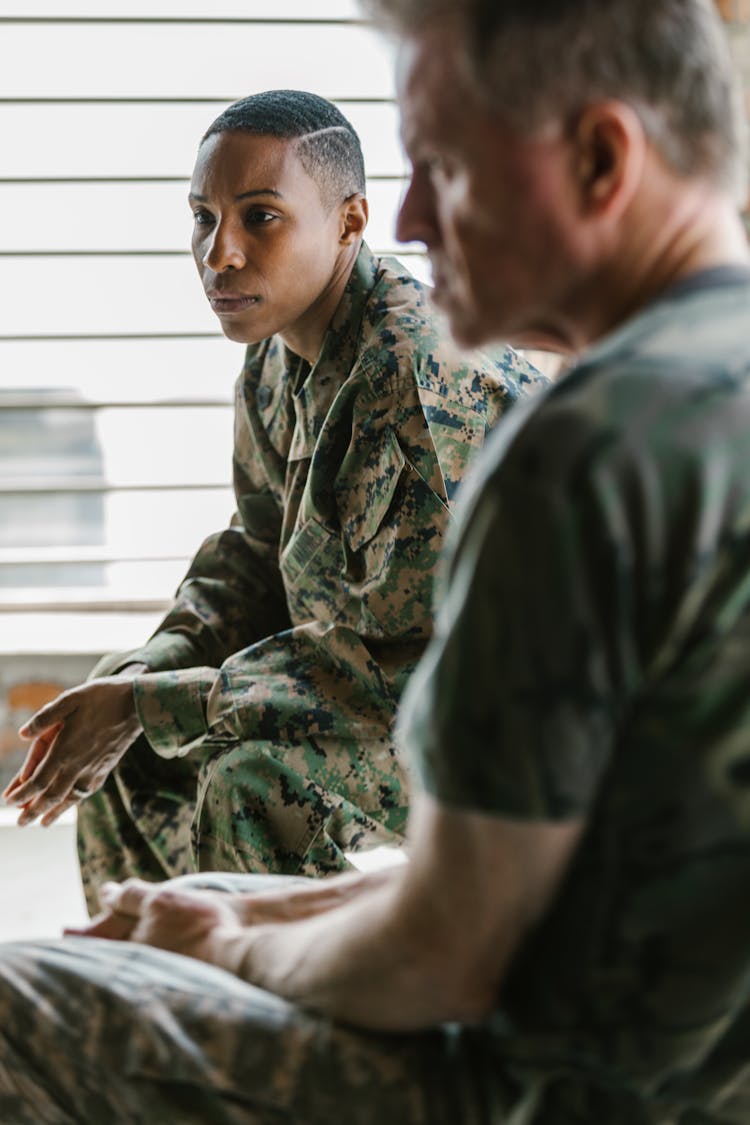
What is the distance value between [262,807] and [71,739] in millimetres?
315

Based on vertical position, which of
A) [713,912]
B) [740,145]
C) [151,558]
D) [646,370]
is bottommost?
[151,558]

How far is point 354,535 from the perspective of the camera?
2010mm

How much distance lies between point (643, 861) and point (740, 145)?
491 millimetres

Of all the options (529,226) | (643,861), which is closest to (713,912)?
(643,861)

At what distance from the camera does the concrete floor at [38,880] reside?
109 inches

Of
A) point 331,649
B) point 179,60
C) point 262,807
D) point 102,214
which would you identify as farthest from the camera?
point 102,214

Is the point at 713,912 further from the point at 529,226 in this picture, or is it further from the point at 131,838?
the point at 131,838

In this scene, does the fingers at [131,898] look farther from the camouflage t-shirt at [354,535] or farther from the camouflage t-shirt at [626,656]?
the camouflage t-shirt at [354,535]

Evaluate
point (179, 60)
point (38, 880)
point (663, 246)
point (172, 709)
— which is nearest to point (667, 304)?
point (663, 246)

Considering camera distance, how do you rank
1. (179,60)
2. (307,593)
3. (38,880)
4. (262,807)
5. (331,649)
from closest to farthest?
(262,807) < (331,649) < (307,593) < (38,880) < (179,60)

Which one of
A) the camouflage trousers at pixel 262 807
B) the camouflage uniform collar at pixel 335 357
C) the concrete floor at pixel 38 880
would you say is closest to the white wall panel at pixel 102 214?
the camouflage uniform collar at pixel 335 357

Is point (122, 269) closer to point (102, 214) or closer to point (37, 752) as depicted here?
point (102, 214)

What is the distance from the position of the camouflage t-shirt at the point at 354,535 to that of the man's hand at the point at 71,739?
46 millimetres

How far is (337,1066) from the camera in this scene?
3.08 feet
